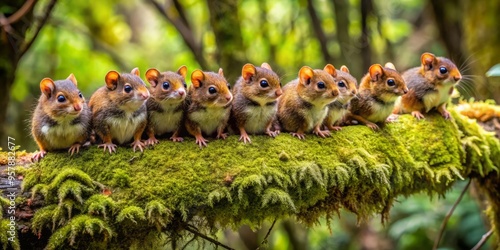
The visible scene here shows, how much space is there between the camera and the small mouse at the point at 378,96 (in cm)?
484

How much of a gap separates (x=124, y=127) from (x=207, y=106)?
0.64 m

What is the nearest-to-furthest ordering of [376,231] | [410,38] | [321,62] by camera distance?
[321,62] < [376,231] < [410,38]

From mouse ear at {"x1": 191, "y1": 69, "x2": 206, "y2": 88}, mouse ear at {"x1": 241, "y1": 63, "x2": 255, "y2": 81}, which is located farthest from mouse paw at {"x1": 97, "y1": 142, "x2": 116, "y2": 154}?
mouse ear at {"x1": 241, "y1": 63, "x2": 255, "y2": 81}

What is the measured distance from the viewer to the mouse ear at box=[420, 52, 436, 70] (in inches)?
204

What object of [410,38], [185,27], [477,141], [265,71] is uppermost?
[410,38]

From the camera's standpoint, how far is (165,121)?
13.9ft

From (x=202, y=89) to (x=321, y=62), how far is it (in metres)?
5.48

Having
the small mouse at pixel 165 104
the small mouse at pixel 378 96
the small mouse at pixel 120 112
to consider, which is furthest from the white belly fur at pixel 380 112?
the small mouse at pixel 120 112

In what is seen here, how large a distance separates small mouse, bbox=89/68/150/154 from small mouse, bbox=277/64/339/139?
1188mm

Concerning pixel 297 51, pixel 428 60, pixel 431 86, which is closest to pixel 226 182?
pixel 431 86

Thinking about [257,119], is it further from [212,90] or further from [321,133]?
[321,133]

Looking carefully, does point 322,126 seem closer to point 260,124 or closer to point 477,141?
point 260,124

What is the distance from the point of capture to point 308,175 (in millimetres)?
4109

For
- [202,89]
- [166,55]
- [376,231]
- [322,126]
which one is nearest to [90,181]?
[202,89]
